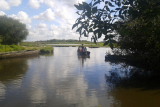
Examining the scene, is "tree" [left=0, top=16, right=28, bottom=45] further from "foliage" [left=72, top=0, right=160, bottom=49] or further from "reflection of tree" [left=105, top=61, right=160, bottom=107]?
"foliage" [left=72, top=0, right=160, bottom=49]

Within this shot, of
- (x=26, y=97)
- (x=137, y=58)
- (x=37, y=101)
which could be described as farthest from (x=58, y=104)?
(x=137, y=58)

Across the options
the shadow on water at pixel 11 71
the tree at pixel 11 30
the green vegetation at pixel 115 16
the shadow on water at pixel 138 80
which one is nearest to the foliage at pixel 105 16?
the green vegetation at pixel 115 16

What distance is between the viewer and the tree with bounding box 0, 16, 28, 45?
25616mm

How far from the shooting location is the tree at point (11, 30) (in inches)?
1008

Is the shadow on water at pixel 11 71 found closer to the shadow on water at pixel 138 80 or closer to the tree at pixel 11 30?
the shadow on water at pixel 138 80

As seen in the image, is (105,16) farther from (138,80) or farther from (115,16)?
(138,80)

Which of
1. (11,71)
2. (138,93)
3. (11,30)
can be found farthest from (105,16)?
(11,30)

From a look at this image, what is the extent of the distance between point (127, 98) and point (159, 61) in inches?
147

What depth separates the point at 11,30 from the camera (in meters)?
27.0

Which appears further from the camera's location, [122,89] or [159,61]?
[159,61]

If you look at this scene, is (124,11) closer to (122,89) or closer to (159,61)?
(122,89)

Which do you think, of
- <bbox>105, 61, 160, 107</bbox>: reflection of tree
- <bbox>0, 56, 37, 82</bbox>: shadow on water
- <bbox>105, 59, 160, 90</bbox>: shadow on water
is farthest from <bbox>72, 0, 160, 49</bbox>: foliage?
<bbox>0, 56, 37, 82</bbox>: shadow on water

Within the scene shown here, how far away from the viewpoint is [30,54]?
26.4 meters

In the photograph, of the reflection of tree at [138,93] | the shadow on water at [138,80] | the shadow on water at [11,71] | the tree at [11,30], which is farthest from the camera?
the tree at [11,30]
